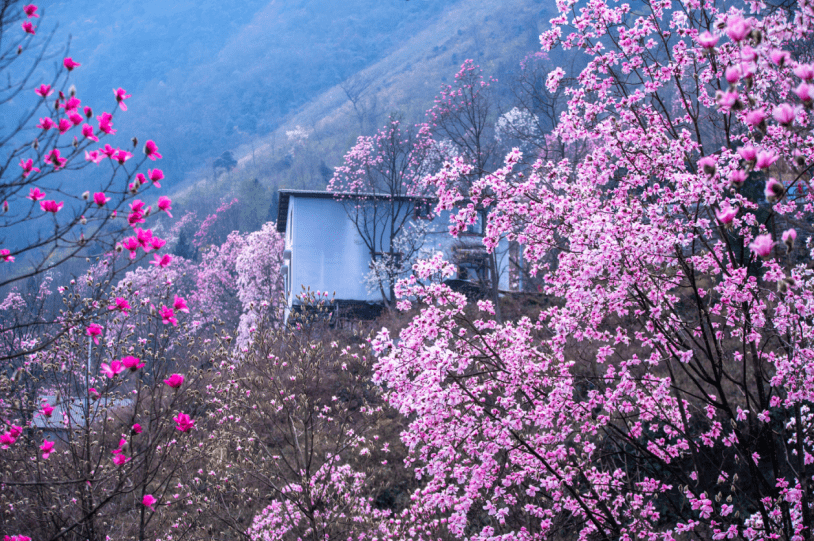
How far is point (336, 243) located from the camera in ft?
73.4

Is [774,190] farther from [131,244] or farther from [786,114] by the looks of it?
[131,244]

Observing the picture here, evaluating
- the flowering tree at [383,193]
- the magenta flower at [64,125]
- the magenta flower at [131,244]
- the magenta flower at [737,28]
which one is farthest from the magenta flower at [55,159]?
the flowering tree at [383,193]

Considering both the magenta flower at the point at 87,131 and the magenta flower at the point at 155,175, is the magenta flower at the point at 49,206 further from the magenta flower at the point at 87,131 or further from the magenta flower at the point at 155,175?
the magenta flower at the point at 155,175

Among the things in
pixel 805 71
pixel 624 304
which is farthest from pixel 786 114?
pixel 624 304

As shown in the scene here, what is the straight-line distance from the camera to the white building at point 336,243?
71.7 ft

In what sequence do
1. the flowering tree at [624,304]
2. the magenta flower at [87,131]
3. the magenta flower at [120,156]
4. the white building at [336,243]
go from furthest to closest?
1. the white building at [336,243]
2. the flowering tree at [624,304]
3. the magenta flower at [120,156]
4. the magenta flower at [87,131]

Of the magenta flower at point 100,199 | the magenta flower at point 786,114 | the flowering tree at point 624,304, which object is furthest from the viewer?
the flowering tree at point 624,304

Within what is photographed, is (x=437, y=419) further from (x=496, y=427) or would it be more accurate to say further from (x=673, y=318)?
(x=673, y=318)

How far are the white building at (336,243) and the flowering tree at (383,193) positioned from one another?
0.09 metres

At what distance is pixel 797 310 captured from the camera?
4.72 m

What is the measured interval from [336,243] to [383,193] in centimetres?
309

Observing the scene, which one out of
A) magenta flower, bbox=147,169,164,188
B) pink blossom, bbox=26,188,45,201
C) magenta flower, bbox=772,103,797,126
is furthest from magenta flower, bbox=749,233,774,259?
pink blossom, bbox=26,188,45,201

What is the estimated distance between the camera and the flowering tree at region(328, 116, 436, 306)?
21.9m

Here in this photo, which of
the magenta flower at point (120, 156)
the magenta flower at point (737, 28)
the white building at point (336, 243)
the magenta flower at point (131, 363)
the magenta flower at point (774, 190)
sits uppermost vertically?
the white building at point (336, 243)
